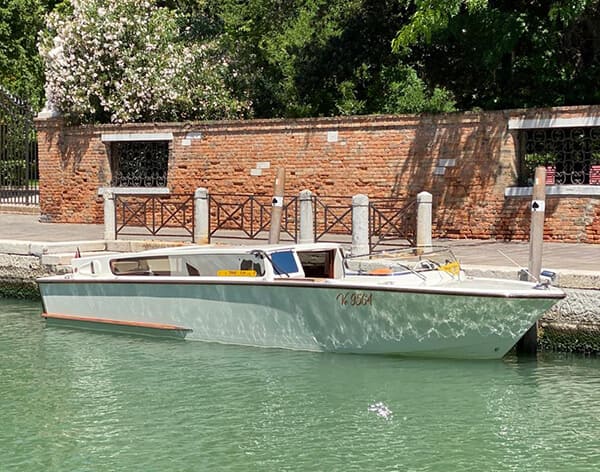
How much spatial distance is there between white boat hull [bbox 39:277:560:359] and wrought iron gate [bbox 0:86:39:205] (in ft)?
34.5

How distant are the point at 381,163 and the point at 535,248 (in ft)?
19.5

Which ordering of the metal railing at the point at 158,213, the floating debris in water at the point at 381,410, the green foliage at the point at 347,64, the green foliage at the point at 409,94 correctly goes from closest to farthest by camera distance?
the floating debris in water at the point at 381,410 < the green foliage at the point at 347,64 < the metal railing at the point at 158,213 < the green foliage at the point at 409,94

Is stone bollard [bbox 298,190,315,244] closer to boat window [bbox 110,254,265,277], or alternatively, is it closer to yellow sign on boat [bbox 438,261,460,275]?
boat window [bbox 110,254,265,277]

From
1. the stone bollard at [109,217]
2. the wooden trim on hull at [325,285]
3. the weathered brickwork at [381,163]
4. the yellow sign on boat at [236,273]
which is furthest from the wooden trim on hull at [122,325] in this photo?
the weathered brickwork at [381,163]

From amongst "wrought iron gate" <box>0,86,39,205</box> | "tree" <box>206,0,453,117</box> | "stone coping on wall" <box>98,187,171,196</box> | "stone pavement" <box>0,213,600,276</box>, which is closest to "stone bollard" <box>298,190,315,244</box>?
"stone pavement" <box>0,213,600,276</box>

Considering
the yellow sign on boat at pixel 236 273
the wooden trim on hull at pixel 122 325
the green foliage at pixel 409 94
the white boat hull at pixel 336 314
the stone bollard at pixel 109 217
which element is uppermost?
the green foliage at pixel 409 94

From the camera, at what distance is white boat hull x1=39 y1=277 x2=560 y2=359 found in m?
10.8

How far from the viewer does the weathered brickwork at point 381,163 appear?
53.0 ft

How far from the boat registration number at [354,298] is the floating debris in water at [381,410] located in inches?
59.3

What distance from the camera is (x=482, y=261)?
13.2m

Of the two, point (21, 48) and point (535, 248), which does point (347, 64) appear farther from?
point (21, 48)

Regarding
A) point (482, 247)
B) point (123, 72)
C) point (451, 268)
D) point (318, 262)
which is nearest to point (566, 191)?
point (482, 247)

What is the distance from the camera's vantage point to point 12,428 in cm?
906

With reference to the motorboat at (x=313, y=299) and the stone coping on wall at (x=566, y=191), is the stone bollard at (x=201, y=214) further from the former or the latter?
the stone coping on wall at (x=566, y=191)
